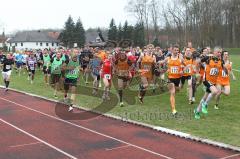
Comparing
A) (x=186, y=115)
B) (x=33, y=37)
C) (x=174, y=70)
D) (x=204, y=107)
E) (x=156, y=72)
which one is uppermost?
(x=33, y=37)

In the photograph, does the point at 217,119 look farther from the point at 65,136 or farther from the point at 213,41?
the point at 213,41

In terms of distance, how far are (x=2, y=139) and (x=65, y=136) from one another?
1399 mm

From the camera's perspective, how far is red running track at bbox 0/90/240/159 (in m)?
7.50

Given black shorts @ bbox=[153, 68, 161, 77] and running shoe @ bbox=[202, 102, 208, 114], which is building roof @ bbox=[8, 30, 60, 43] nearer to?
black shorts @ bbox=[153, 68, 161, 77]

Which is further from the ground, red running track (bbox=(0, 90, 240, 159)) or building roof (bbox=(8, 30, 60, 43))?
building roof (bbox=(8, 30, 60, 43))

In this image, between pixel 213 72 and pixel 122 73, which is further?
pixel 122 73

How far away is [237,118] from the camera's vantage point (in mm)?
10281

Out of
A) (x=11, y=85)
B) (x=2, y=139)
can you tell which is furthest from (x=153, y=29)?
(x=2, y=139)

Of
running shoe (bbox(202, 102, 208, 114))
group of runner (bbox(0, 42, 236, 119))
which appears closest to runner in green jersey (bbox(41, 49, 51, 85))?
group of runner (bbox(0, 42, 236, 119))

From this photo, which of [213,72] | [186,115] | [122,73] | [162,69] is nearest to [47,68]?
[162,69]

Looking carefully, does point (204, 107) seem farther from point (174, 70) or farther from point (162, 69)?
point (162, 69)

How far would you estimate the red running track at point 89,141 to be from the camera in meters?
7.50

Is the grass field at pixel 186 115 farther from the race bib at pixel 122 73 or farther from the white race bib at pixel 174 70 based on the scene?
the white race bib at pixel 174 70

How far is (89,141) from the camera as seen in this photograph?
8531 mm
